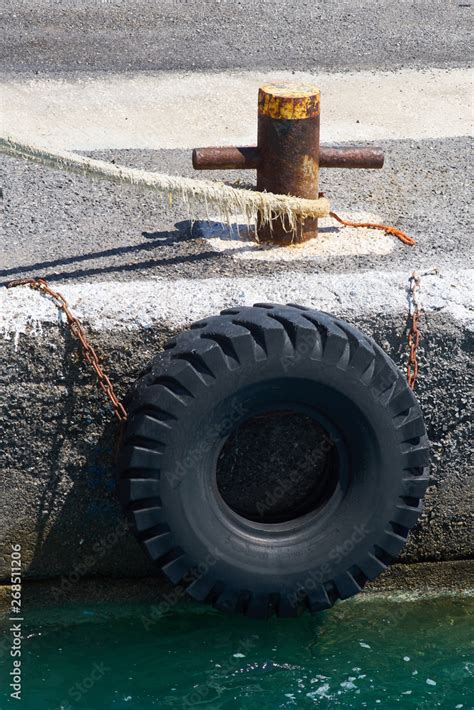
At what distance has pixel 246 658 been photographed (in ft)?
13.0

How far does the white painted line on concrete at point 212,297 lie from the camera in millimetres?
3695

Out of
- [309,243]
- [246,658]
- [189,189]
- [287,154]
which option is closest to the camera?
[246,658]

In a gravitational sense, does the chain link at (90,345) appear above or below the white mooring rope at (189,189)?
below

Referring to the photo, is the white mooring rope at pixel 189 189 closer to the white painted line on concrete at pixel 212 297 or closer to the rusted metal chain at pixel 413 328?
the white painted line on concrete at pixel 212 297

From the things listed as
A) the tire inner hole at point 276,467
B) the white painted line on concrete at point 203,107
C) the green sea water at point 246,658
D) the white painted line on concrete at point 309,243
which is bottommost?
the green sea water at point 246,658

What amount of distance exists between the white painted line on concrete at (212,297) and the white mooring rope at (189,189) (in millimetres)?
428

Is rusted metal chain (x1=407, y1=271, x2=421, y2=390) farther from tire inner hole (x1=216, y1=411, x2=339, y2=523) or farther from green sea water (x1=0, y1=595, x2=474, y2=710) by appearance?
green sea water (x1=0, y1=595, x2=474, y2=710)

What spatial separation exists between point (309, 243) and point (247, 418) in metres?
1.22

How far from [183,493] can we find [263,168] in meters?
1.61

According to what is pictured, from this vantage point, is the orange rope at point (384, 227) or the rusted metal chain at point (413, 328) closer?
the rusted metal chain at point (413, 328)

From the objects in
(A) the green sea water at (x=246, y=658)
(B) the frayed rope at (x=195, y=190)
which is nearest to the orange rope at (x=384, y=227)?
(B) the frayed rope at (x=195, y=190)

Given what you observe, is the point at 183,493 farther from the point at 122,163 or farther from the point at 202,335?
the point at 122,163

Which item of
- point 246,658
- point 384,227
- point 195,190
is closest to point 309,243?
point 384,227

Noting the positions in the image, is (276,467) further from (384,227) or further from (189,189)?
(384,227)
